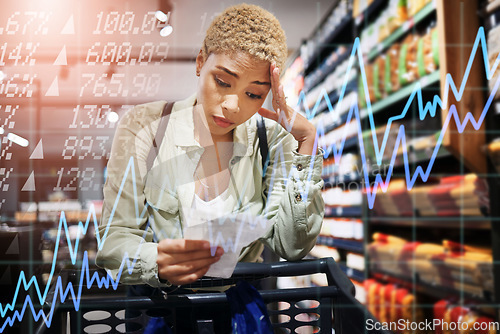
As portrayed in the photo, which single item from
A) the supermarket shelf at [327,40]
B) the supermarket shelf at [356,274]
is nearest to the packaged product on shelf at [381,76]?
the supermarket shelf at [327,40]

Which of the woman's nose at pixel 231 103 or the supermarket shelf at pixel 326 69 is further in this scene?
the supermarket shelf at pixel 326 69

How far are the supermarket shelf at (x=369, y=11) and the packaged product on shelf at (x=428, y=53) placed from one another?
2.22ft

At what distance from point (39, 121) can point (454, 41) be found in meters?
1.74

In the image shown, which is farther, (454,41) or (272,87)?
(454,41)

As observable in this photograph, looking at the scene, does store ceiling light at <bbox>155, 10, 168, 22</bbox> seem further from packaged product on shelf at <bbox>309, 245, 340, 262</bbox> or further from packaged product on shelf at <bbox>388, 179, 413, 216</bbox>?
packaged product on shelf at <bbox>309, 245, 340, 262</bbox>

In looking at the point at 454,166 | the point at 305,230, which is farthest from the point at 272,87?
the point at 454,166

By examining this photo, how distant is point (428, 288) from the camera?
8.00 feet

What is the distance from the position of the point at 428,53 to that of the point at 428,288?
1.22 m

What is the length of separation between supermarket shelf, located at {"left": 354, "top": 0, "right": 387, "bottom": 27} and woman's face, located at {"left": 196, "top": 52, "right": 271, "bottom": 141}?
2.22m

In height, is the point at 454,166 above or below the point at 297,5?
below

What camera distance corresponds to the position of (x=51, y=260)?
1.20 meters

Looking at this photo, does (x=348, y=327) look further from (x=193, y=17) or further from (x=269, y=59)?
(x=193, y=17)

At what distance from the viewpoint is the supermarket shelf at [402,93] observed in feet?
7.21

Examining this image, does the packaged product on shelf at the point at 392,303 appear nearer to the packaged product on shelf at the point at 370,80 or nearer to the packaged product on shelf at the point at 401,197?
the packaged product on shelf at the point at 401,197
